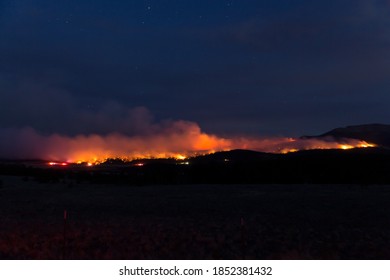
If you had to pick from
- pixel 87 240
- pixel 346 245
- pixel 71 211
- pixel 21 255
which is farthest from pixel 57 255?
pixel 71 211

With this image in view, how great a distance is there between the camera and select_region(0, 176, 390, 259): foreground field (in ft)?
43.6

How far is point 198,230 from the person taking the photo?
16.9m

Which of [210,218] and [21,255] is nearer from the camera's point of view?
[21,255]

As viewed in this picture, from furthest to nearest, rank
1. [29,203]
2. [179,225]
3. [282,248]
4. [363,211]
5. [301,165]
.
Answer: [301,165] < [29,203] < [363,211] < [179,225] < [282,248]

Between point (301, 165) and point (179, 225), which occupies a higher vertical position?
point (301, 165)

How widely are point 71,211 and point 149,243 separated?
10.4 m

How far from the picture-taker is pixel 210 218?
20.4 m

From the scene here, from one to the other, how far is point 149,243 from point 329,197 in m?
18.9

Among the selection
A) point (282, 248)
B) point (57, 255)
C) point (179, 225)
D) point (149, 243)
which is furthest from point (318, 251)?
point (57, 255)

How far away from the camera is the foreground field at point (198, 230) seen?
13289 millimetres

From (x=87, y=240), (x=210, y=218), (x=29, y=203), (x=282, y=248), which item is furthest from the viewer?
(x=29, y=203)

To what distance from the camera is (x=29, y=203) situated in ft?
91.0

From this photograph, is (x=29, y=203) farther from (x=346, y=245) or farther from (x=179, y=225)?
(x=346, y=245)
